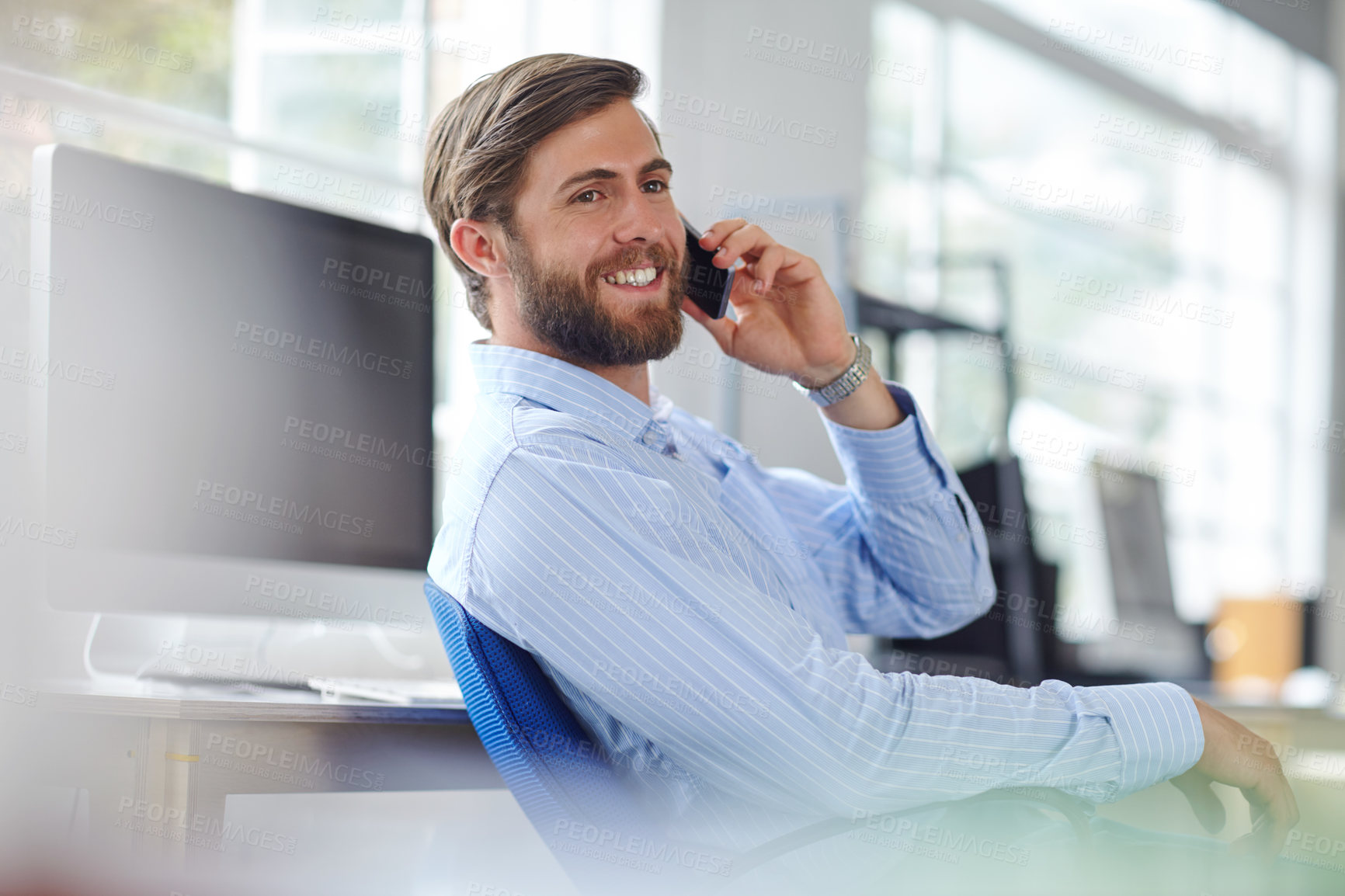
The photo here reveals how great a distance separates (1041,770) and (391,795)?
44.7 inches

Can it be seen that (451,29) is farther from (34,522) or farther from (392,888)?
(392,888)

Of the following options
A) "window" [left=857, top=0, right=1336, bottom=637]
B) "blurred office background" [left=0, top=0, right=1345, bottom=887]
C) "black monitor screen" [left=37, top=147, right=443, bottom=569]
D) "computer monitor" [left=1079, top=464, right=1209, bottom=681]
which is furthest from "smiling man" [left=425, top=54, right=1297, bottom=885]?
"window" [left=857, top=0, right=1336, bottom=637]

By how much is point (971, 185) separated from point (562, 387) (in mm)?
5036

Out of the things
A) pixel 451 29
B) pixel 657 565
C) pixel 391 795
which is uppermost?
pixel 451 29

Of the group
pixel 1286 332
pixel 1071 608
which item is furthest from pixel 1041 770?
pixel 1286 332

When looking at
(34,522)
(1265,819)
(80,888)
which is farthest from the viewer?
(34,522)

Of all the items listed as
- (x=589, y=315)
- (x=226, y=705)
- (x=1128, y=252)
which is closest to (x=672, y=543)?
(x=589, y=315)

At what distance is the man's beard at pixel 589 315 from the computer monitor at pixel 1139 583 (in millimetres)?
3453

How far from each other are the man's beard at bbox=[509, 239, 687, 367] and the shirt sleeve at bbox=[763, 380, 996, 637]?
16.2 inches

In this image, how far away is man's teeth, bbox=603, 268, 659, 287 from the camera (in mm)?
1732

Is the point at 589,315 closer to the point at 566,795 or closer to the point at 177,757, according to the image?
the point at 566,795

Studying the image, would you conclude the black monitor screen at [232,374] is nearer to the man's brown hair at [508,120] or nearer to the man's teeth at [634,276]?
the man's brown hair at [508,120]

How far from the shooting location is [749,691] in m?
1.37

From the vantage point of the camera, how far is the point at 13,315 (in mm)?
2023
